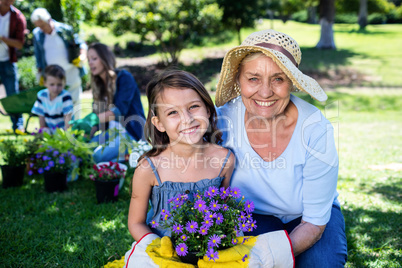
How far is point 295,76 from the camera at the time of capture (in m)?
2.07

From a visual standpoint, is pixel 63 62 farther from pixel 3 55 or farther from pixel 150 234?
pixel 150 234

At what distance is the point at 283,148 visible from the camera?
2.38 meters

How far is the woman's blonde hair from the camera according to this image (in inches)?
191

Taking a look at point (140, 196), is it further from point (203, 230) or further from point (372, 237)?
point (372, 237)

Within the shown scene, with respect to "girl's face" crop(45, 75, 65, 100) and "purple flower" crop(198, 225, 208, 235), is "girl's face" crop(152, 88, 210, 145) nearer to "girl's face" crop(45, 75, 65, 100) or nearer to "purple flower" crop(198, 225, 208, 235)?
"purple flower" crop(198, 225, 208, 235)

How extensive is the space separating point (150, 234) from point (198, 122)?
0.74 m

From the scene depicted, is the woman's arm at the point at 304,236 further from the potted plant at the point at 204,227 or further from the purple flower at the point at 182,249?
the purple flower at the point at 182,249

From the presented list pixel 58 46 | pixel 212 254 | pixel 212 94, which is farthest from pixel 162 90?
pixel 212 94

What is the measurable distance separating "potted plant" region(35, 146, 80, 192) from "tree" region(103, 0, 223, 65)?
8.83 m

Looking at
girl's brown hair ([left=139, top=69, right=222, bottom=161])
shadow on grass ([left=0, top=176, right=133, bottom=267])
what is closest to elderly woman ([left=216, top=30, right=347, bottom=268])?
girl's brown hair ([left=139, top=69, right=222, bottom=161])

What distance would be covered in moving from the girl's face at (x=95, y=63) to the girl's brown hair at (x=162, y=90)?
2577 millimetres

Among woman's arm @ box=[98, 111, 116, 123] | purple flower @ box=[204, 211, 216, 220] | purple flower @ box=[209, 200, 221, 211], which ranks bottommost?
purple flower @ box=[204, 211, 216, 220]

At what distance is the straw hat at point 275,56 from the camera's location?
2.08 meters

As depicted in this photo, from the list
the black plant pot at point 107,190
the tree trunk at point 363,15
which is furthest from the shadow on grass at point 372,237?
the tree trunk at point 363,15
